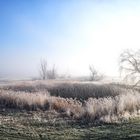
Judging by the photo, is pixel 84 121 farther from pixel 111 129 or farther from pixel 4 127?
pixel 4 127

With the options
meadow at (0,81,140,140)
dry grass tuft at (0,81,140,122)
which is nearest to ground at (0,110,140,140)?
meadow at (0,81,140,140)

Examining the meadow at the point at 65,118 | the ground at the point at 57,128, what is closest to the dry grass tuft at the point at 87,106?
the meadow at the point at 65,118

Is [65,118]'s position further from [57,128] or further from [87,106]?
[57,128]

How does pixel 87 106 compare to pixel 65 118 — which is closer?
pixel 65 118

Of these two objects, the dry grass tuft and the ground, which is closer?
the ground

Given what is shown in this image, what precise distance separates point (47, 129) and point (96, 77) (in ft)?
181

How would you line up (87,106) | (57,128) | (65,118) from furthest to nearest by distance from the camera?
(87,106) < (65,118) < (57,128)

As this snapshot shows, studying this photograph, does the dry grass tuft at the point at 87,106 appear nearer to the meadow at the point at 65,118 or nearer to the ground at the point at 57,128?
the meadow at the point at 65,118

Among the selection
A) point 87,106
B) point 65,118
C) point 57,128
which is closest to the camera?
point 57,128

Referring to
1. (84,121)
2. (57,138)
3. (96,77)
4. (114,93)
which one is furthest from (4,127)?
(96,77)

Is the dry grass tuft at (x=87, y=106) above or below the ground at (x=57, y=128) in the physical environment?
above

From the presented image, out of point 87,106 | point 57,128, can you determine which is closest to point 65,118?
point 87,106

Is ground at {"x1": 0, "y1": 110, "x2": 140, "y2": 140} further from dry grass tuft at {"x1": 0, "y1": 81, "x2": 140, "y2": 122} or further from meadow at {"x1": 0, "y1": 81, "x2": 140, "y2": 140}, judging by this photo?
dry grass tuft at {"x1": 0, "y1": 81, "x2": 140, "y2": 122}

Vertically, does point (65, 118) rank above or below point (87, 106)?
below
